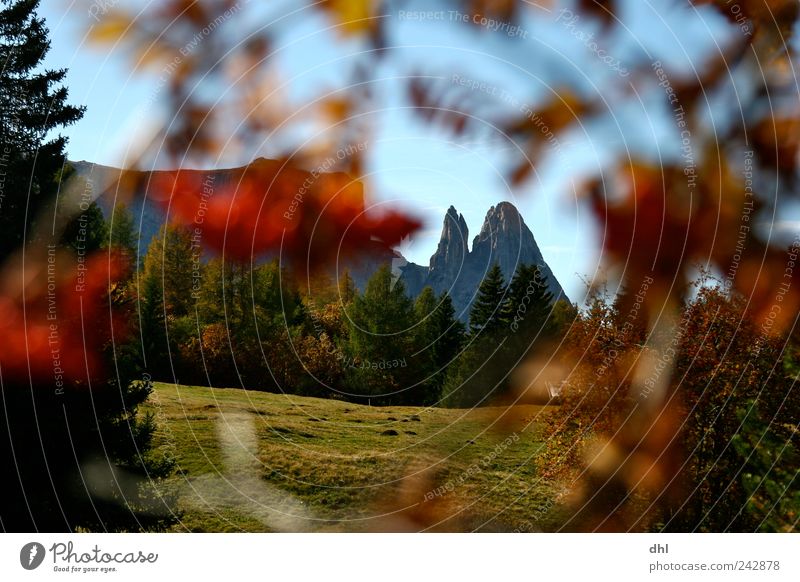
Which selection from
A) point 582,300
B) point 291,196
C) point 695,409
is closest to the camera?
point 291,196

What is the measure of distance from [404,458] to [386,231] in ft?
5.62

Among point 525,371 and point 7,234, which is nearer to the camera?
point 525,371

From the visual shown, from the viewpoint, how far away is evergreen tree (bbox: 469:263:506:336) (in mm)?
2717

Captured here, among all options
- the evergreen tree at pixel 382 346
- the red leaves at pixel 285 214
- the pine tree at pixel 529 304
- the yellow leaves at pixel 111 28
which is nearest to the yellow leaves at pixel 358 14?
the red leaves at pixel 285 214

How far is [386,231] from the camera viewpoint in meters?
1.84

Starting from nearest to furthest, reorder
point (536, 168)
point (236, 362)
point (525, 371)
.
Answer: point (536, 168), point (525, 371), point (236, 362)

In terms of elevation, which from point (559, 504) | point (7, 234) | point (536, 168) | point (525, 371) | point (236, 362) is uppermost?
point (536, 168)

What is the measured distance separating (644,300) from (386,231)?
2.24 feet

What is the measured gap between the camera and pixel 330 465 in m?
3.56

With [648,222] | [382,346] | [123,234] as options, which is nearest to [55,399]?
[123,234]

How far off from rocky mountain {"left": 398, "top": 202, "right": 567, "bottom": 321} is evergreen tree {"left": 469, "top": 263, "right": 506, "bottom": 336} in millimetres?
39
